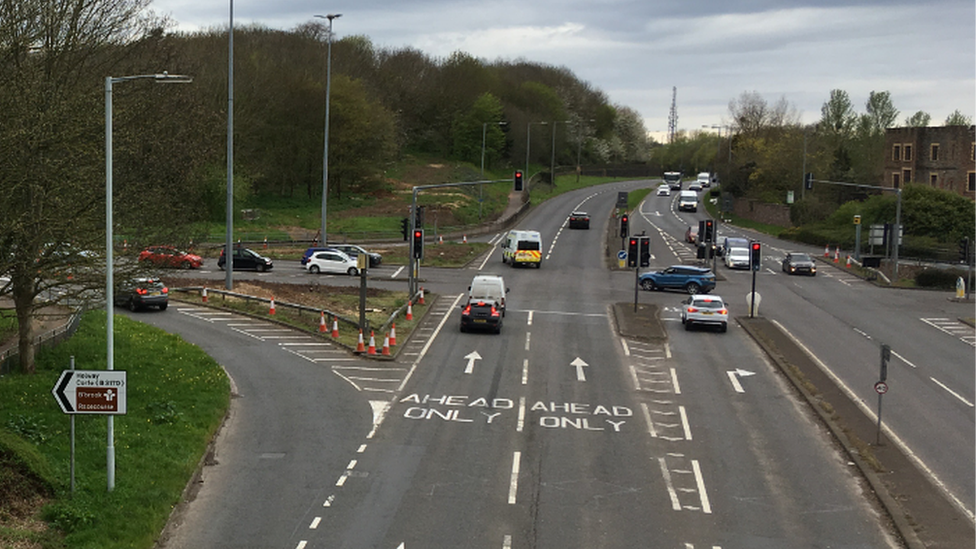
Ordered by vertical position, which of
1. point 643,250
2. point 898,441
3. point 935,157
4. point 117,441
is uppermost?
point 935,157

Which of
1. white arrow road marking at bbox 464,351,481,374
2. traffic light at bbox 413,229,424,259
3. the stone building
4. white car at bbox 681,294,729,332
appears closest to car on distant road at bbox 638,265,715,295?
white car at bbox 681,294,729,332

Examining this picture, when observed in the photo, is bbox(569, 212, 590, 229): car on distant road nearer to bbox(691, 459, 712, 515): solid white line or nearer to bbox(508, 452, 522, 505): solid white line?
bbox(691, 459, 712, 515): solid white line

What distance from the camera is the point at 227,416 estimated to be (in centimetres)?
2430

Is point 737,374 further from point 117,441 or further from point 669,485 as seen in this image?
point 117,441

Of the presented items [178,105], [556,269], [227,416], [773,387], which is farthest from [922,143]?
[227,416]

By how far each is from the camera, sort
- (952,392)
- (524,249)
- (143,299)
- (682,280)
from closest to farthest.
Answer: (952,392), (143,299), (682,280), (524,249)

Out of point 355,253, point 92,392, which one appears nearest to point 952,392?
point 92,392

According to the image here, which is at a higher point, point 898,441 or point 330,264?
point 330,264

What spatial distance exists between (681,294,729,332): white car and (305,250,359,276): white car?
22.3 metres

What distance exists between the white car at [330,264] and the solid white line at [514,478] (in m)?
34.4

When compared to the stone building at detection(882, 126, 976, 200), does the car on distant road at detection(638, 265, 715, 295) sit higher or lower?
lower

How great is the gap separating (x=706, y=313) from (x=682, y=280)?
12.7 meters

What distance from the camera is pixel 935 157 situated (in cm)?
8819

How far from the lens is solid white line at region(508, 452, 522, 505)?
18870 millimetres
